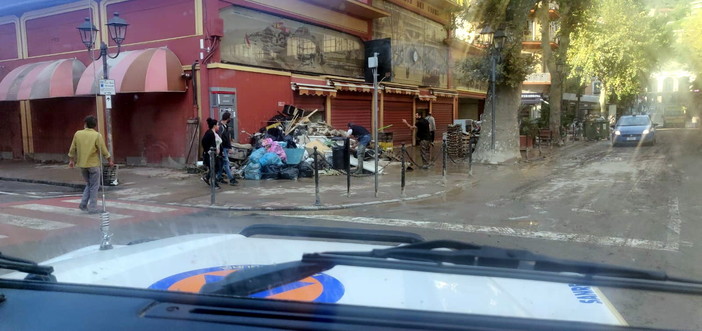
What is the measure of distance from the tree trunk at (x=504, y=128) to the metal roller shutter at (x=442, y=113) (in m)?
11.3

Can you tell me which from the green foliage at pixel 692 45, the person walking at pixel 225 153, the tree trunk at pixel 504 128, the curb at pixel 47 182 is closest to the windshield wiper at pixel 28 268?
the person walking at pixel 225 153

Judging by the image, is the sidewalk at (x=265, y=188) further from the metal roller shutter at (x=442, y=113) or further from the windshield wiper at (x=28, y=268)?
the metal roller shutter at (x=442, y=113)

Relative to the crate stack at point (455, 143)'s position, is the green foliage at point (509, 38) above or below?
above

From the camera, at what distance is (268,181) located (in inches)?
518

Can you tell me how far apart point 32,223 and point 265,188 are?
505 cm

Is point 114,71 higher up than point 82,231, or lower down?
higher up

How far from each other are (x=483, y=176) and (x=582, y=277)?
12626mm

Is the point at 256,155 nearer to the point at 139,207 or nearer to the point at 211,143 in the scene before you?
the point at 211,143

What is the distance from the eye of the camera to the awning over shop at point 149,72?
14.9 metres

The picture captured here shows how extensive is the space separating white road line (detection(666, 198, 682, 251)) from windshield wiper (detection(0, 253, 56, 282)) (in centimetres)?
662

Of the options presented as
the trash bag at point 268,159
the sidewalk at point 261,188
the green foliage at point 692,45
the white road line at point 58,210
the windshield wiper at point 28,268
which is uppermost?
the green foliage at point 692,45

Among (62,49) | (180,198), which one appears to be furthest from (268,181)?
(62,49)

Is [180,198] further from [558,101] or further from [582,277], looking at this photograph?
[558,101]

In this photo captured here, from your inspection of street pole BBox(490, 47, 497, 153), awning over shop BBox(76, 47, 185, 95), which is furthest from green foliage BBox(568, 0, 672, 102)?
awning over shop BBox(76, 47, 185, 95)
